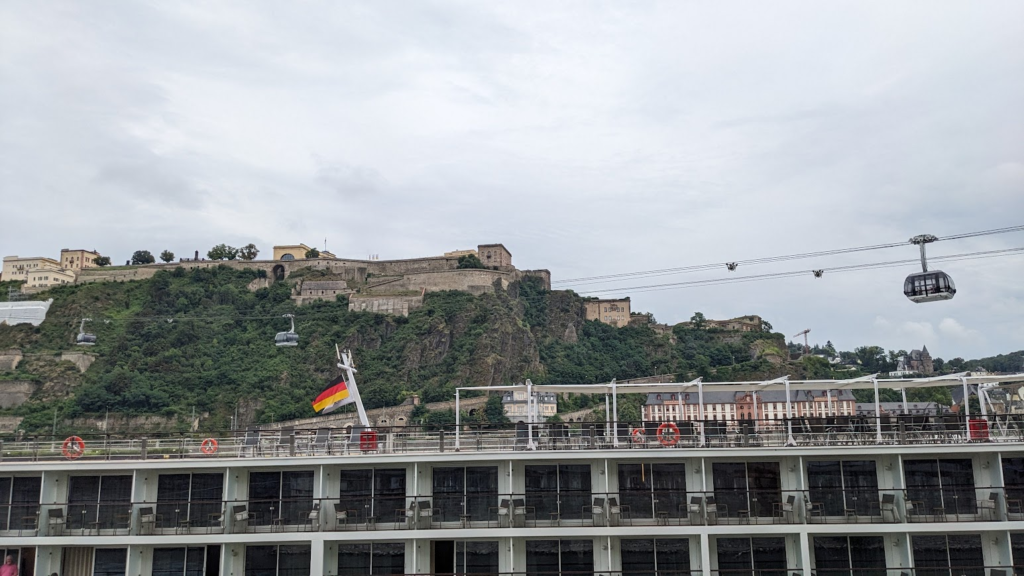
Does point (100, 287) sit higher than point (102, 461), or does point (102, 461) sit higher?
point (100, 287)

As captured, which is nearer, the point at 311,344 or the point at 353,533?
the point at 353,533

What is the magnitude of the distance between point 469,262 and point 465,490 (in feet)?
307

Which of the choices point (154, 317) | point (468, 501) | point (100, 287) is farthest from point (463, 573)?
point (100, 287)

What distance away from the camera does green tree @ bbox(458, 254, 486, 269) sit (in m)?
108

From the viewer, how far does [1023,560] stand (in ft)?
49.6

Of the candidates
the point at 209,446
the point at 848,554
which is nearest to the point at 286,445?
the point at 209,446

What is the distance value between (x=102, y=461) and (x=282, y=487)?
10.8 feet

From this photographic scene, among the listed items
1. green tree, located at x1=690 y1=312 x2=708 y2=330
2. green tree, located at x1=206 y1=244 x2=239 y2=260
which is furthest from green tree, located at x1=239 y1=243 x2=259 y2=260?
green tree, located at x1=690 y1=312 x2=708 y2=330

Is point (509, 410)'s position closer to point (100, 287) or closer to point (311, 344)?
point (311, 344)

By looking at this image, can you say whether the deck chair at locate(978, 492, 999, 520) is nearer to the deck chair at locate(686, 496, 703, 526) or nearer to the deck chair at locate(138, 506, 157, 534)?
the deck chair at locate(686, 496, 703, 526)

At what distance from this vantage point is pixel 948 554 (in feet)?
50.0

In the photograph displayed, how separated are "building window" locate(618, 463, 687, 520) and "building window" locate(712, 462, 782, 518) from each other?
0.68 m

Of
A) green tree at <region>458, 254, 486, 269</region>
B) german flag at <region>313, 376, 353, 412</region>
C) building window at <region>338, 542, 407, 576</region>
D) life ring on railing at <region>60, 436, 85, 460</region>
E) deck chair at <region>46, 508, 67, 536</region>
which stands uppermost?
green tree at <region>458, 254, 486, 269</region>

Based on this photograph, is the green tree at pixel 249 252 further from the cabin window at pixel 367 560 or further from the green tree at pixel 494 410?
the cabin window at pixel 367 560
